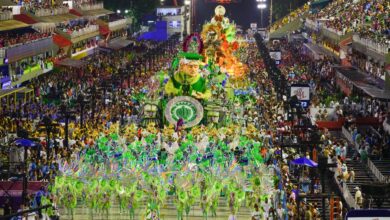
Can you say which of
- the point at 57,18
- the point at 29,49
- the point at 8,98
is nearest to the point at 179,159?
the point at 8,98

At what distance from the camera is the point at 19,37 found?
242ft

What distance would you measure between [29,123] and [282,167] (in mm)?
14923

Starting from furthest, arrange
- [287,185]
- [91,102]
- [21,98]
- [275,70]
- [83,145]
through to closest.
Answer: [275,70] < [21,98] < [91,102] < [83,145] < [287,185]

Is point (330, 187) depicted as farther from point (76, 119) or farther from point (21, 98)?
point (21, 98)

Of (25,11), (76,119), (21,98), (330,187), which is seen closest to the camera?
(330,187)

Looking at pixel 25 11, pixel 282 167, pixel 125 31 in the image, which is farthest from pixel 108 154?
pixel 125 31

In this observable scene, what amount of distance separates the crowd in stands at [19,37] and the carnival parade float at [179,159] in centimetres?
1236

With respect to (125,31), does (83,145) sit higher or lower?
higher

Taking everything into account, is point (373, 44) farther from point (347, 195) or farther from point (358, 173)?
point (347, 195)

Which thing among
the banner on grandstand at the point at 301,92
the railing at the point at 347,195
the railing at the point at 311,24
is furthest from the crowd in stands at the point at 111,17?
the railing at the point at 347,195

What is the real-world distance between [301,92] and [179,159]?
17.5 metres

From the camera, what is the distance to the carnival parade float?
35.2 metres

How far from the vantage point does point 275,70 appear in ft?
247

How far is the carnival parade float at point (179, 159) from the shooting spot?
35.2 meters
